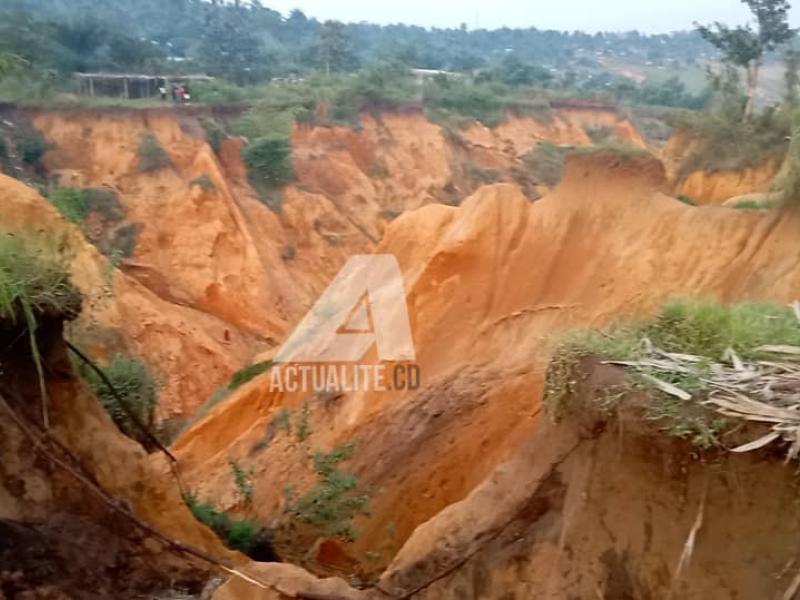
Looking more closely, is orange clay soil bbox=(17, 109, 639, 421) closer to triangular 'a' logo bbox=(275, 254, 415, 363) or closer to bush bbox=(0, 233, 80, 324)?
triangular 'a' logo bbox=(275, 254, 415, 363)

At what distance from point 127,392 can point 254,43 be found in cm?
4688

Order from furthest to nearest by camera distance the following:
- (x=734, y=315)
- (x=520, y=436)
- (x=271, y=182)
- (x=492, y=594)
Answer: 1. (x=271, y=182)
2. (x=520, y=436)
3. (x=492, y=594)
4. (x=734, y=315)

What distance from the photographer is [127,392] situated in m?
9.24

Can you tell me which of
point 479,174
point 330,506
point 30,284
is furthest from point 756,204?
point 479,174

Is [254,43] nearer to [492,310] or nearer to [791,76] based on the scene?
[791,76]

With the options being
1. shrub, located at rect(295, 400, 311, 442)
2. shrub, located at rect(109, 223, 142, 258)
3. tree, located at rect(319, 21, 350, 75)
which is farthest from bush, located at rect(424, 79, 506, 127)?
shrub, located at rect(295, 400, 311, 442)

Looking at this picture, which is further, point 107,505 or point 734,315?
point 107,505

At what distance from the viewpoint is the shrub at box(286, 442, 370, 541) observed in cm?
882

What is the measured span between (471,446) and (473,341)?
239 centimetres

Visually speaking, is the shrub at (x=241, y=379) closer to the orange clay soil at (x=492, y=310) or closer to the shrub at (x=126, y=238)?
the orange clay soil at (x=492, y=310)

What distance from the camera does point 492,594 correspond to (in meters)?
5.66

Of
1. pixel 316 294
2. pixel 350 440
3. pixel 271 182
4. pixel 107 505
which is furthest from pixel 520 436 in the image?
pixel 271 182

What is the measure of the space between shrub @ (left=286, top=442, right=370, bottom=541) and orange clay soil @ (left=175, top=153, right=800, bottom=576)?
0.46 m

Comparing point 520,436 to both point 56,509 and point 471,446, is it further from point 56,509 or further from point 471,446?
point 56,509
